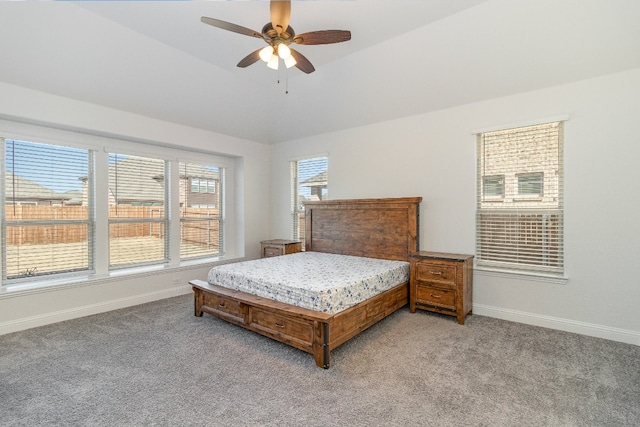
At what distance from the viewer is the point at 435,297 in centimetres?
364

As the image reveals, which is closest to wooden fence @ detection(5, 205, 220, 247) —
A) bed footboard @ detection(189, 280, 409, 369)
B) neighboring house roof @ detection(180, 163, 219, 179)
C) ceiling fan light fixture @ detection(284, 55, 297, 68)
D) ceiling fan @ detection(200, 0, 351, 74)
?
neighboring house roof @ detection(180, 163, 219, 179)

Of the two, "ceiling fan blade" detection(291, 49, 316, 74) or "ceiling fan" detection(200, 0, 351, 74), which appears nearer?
"ceiling fan" detection(200, 0, 351, 74)

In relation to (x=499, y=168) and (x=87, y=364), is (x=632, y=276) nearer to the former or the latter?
(x=499, y=168)

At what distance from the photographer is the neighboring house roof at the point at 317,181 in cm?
543

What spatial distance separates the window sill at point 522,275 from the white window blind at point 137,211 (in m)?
4.76

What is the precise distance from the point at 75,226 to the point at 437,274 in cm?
475

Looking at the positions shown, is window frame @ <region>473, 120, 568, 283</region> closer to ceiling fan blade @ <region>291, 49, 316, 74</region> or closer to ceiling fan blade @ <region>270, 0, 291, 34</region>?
ceiling fan blade @ <region>291, 49, 316, 74</region>

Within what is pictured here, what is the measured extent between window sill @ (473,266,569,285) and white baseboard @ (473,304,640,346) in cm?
41

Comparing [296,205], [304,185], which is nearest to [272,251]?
[296,205]

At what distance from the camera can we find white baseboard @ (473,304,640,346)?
2982 millimetres

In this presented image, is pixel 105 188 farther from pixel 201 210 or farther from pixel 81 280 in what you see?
pixel 201 210

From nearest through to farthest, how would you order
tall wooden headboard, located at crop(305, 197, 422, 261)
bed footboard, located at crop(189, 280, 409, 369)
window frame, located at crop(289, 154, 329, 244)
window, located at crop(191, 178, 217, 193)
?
bed footboard, located at crop(189, 280, 409, 369) < tall wooden headboard, located at crop(305, 197, 422, 261) < window, located at crop(191, 178, 217, 193) < window frame, located at crop(289, 154, 329, 244)

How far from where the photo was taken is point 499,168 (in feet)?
12.1

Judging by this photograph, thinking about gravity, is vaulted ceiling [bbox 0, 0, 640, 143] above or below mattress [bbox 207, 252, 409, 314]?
above
